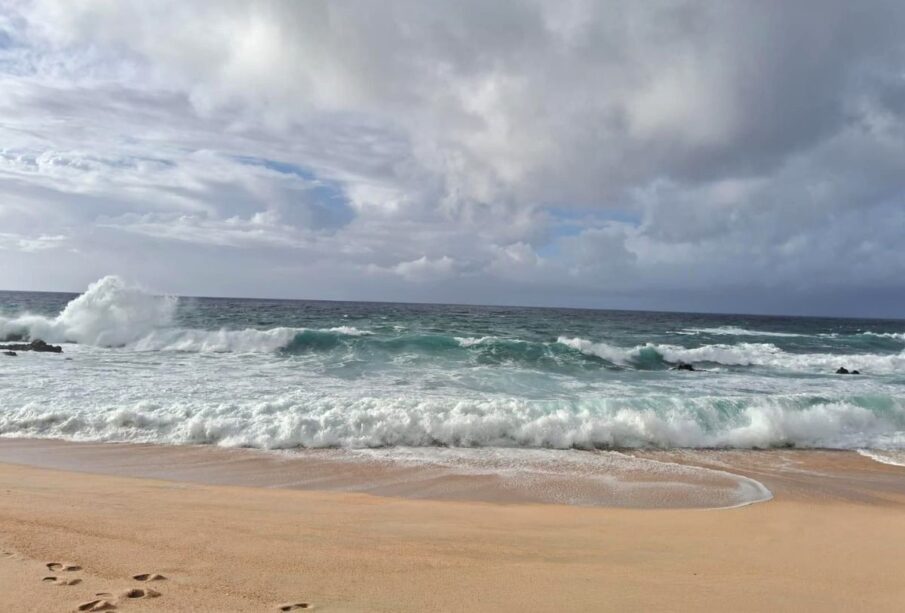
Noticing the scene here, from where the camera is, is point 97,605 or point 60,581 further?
point 60,581

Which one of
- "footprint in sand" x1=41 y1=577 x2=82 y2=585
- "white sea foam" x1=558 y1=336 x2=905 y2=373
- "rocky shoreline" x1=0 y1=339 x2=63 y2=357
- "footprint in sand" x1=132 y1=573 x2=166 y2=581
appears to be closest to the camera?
"footprint in sand" x1=41 y1=577 x2=82 y2=585

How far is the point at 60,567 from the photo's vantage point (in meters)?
3.72

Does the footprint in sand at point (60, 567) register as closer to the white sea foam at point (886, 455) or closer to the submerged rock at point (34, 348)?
the white sea foam at point (886, 455)

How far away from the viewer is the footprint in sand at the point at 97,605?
3137mm

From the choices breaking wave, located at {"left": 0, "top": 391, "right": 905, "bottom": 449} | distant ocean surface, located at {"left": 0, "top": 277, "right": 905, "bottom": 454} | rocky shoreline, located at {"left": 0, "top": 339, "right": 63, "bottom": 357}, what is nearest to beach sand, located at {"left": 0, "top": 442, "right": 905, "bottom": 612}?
breaking wave, located at {"left": 0, "top": 391, "right": 905, "bottom": 449}

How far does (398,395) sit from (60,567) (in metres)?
9.14

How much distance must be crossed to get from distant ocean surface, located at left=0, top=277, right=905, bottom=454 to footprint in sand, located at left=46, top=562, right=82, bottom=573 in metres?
5.31

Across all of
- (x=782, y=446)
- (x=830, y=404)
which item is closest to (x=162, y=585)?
(x=782, y=446)

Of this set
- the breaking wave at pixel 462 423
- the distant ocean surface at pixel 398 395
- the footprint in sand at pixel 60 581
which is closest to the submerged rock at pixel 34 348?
the distant ocean surface at pixel 398 395

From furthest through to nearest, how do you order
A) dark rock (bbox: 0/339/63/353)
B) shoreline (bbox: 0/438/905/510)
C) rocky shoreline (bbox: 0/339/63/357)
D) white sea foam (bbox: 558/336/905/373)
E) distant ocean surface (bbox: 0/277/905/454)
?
1. white sea foam (bbox: 558/336/905/373)
2. dark rock (bbox: 0/339/63/353)
3. rocky shoreline (bbox: 0/339/63/357)
4. distant ocean surface (bbox: 0/277/905/454)
5. shoreline (bbox: 0/438/905/510)

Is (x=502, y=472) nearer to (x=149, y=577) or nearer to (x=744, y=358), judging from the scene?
(x=149, y=577)

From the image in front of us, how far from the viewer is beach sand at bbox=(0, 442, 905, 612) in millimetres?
3566

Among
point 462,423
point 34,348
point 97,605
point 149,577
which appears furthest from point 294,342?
point 97,605

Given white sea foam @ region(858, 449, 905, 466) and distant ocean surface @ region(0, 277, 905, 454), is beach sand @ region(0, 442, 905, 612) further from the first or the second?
white sea foam @ region(858, 449, 905, 466)
